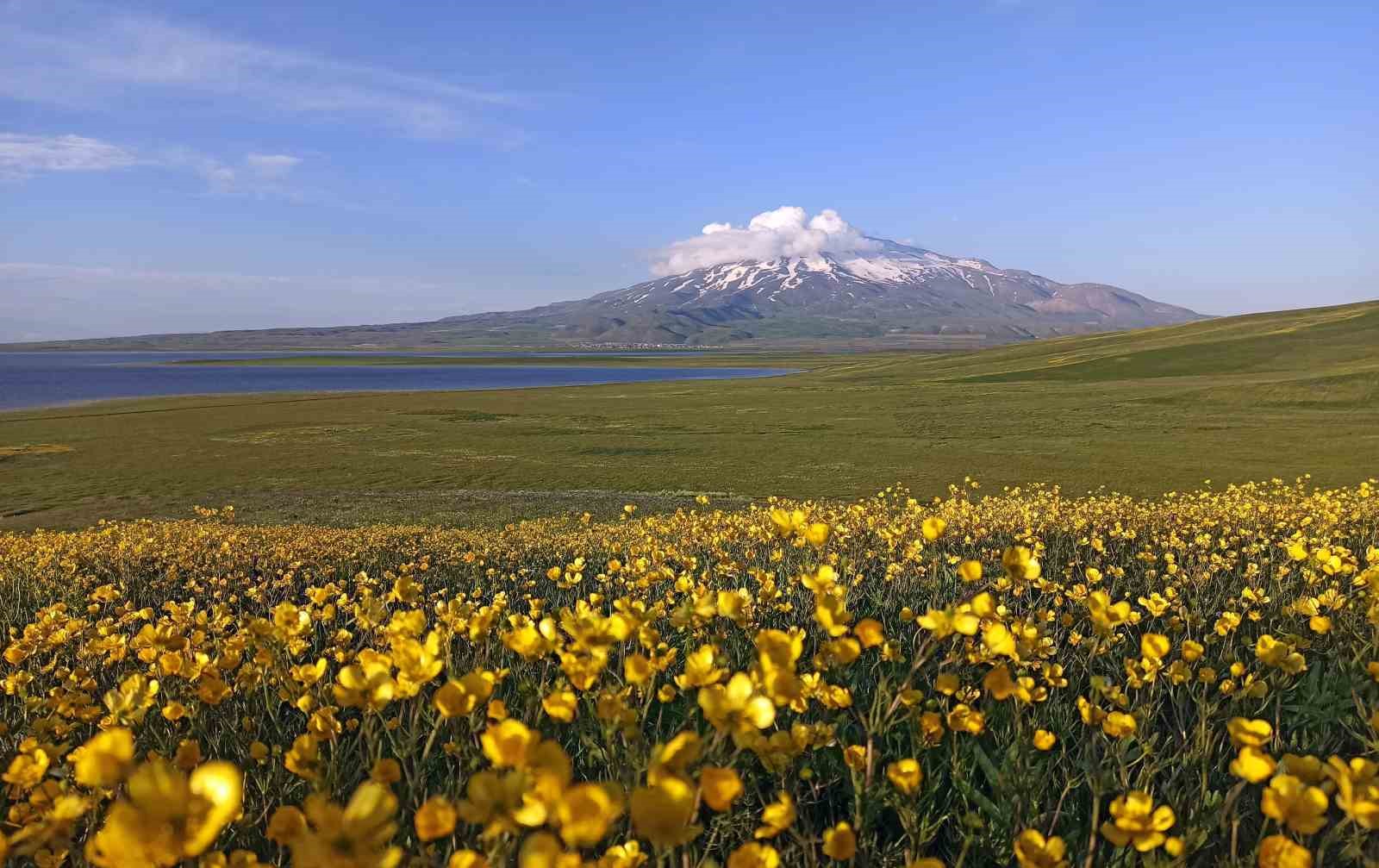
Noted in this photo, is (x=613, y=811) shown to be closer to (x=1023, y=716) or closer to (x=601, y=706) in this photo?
(x=601, y=706)

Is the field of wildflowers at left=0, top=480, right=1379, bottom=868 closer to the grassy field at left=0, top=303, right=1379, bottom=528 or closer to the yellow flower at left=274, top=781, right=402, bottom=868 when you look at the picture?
the yellow flower at left=274, top=781, right=402, bottom=868

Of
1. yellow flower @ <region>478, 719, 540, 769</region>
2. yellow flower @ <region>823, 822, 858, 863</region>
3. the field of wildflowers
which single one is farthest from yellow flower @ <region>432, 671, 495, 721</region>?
yellow flower @ <region>823, 822, 858, 863</region>

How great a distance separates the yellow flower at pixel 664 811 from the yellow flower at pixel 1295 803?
1327 mm

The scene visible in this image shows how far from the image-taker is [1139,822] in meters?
2.00

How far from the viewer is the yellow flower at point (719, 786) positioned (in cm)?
144

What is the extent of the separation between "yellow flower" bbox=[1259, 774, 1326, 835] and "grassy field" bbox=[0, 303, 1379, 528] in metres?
17.4

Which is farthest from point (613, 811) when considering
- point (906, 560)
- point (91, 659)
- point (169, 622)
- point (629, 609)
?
point (906, 560)

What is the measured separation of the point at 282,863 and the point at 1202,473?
2748 cm

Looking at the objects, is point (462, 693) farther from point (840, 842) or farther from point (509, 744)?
point (840, 842)

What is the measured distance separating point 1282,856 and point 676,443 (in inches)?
1308

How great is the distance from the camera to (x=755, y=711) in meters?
1.72

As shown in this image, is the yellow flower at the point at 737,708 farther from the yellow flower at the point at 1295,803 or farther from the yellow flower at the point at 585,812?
the yellow flower at the point at 1295,803

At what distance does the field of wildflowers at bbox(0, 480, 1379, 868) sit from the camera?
142 centimetres

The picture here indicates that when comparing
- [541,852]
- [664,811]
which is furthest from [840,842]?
[541,852]
